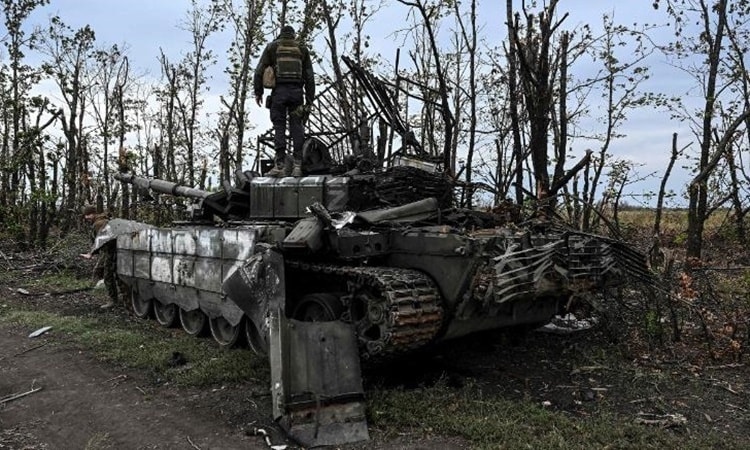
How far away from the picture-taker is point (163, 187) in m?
12.9

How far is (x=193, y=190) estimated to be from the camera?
11.7m

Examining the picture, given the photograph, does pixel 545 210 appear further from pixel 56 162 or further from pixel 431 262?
pixel 56 162

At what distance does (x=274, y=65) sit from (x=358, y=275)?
504cm

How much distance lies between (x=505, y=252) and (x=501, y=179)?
376 inches

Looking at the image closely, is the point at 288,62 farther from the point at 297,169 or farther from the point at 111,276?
the point at 111,276

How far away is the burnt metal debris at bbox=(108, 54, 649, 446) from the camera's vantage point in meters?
6.36

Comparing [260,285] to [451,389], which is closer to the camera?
[451,389]

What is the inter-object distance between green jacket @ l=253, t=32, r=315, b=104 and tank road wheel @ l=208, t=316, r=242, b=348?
11.5 feet

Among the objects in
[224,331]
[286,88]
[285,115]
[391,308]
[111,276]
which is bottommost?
[224,331]

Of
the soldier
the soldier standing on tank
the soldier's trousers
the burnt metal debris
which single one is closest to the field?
the burnt metal debris

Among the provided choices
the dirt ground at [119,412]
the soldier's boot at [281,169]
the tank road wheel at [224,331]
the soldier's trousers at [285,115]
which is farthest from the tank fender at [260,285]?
the soldier's trousers at [285,115]

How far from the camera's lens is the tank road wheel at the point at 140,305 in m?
11.9

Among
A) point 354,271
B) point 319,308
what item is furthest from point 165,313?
point 354,271

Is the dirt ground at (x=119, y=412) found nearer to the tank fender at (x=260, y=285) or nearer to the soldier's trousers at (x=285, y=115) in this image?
the tank fender at (x=260, y=285)
